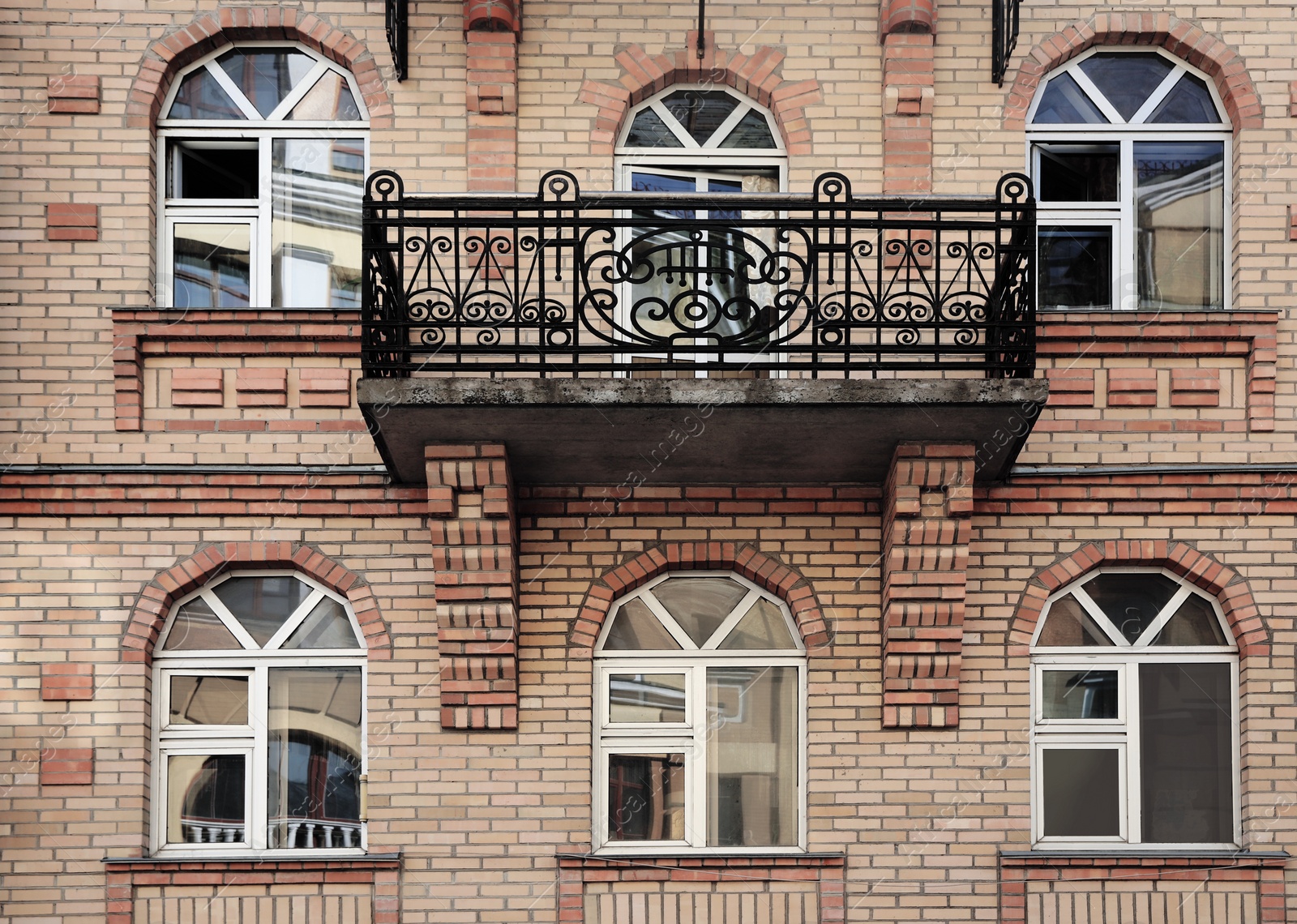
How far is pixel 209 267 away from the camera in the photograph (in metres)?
8.91

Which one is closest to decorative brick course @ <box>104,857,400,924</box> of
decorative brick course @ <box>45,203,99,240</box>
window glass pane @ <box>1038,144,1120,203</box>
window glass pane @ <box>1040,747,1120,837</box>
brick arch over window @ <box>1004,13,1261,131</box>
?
decorative brick course @ <box>45,203,99,240</box>

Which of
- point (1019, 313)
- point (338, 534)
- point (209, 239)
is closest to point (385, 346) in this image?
point (338, 534)

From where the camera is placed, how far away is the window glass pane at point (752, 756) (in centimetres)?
839

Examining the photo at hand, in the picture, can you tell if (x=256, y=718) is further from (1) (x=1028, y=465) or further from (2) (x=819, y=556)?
(1) (x=1028, y=465)

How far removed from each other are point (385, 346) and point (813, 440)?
213 centimetres

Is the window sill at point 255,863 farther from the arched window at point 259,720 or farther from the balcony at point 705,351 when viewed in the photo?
the balcony at point 705,351

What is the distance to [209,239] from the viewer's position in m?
8.95

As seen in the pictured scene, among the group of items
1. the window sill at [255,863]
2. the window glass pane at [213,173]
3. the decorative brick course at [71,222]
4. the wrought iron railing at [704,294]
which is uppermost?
the window glass pane at [213,173]

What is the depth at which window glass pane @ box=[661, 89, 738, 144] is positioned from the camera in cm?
906

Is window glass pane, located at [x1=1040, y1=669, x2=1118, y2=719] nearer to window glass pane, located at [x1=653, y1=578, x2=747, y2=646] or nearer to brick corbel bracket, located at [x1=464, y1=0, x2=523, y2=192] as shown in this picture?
window glass pane, located at [x1=653, y1=578, x2=747, y2=646]

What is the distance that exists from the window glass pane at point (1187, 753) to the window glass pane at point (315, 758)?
414 cm

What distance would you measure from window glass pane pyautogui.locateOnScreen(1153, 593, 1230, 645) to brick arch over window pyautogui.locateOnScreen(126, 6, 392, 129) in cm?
502

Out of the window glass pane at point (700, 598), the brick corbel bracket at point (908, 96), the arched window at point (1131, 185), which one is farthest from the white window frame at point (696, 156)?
the window glass pane at point (700, 598)

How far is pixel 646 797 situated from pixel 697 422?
6.89ft
